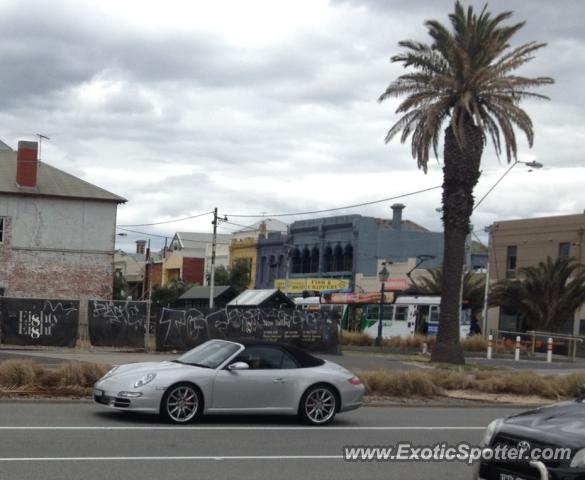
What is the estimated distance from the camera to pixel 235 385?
543 inches

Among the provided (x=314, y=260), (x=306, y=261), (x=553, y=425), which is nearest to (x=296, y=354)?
(x=553, y=425)

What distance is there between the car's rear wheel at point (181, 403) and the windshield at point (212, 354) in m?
0.55

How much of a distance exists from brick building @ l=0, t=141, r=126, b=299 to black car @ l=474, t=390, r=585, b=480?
141 feet

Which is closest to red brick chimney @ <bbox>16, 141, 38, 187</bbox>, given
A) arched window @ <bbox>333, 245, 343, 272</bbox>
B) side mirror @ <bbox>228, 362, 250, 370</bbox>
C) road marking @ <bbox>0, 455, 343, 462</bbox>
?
arched window @ <bbox>333, 245, 343, 272</bbox>

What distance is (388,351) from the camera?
42.6 meters

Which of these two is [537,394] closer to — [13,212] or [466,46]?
[466,46]

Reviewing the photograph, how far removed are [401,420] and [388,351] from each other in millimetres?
27095

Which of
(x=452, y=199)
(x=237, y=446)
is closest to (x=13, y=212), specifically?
(x=452, y=199)

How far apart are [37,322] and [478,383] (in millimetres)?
15192

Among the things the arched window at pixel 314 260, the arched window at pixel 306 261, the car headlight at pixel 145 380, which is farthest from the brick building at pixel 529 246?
the car headlight at pixel 145 380

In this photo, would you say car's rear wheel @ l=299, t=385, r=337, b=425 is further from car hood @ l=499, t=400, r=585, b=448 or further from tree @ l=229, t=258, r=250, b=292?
tree @ l=229, t=258, r=250, b=292

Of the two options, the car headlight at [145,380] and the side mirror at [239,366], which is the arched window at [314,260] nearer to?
the side mirror at [239,366]

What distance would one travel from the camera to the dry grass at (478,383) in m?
19.3

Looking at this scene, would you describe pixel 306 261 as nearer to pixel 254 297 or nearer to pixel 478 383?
pixel 254 297
